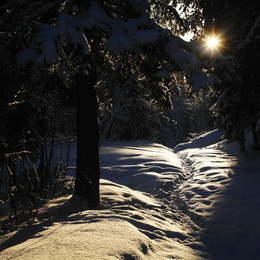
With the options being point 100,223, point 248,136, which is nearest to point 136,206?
point 100,223

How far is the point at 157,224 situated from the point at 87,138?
6.94 feet

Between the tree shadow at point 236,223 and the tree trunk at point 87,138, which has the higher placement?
the tree trunk at point 87,138

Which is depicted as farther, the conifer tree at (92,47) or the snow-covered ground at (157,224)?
the conifer tree at (92,47)

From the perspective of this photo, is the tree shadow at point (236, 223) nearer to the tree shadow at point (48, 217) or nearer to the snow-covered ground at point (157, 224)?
the snow-covered ground at point (157, 224)

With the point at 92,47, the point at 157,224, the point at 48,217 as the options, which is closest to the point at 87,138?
the point at 48,217

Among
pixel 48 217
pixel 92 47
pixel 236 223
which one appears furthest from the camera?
pixel 236 223

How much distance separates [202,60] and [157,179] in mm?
5773

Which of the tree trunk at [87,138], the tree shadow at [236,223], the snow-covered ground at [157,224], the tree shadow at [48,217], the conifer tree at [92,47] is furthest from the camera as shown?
the tree trunk at [87,138]

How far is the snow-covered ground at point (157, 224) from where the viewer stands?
138 inches

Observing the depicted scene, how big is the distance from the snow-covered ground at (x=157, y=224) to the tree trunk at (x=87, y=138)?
30 centimetres

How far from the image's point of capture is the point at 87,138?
19.8ft

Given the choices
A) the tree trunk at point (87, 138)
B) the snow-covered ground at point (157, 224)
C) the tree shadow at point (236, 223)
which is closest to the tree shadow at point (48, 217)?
the snow-covered ground at point (157, 224)

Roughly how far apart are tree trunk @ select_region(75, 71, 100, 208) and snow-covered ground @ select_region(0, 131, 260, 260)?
11.7 inches

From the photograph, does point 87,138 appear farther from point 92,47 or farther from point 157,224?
point 157,224
